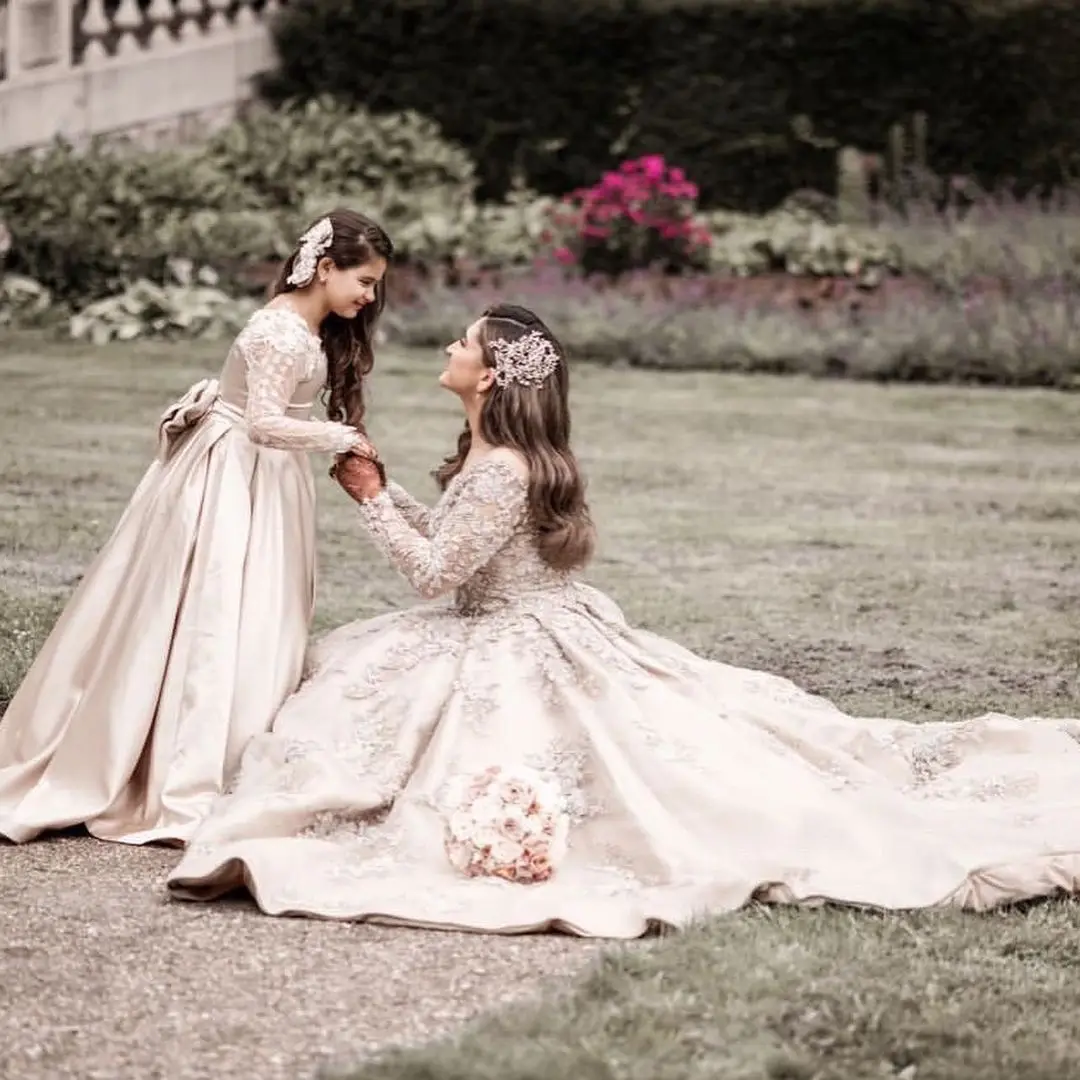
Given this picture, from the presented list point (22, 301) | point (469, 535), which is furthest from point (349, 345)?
point (22, 301)

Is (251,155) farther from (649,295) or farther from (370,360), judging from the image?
(370,360)

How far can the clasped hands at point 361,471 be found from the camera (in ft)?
17.4

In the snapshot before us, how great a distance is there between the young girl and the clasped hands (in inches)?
1.0

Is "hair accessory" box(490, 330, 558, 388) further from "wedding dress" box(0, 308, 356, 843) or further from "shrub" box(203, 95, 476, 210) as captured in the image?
"shrub" box(203, 95, 476, 210)

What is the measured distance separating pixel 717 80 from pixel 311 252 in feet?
32.6

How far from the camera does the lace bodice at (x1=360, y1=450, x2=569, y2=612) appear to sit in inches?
205

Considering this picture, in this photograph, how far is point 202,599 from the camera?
17.4ft

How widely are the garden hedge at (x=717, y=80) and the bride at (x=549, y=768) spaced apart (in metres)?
9.72

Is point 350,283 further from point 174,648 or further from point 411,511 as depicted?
point 174,648

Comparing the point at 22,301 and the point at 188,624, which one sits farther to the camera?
the point at 22,301

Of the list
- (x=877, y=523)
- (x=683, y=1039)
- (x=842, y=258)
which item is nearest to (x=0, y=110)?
(x=842, y=258)

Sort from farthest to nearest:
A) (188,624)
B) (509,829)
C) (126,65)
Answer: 1. (126,65)
2. (188,624)
3. (509,829)

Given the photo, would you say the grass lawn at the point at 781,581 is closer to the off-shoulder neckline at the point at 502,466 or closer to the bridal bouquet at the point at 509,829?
the bridal bouquet at the point at 509,829

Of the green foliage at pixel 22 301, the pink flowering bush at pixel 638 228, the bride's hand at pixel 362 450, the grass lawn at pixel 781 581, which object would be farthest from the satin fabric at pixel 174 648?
the pink flowering bush at pixel 638 228
